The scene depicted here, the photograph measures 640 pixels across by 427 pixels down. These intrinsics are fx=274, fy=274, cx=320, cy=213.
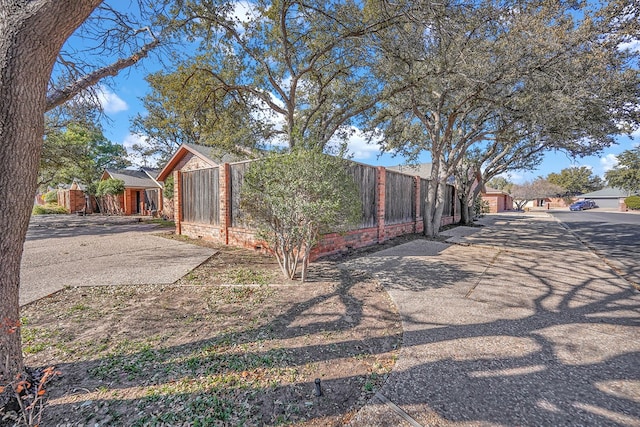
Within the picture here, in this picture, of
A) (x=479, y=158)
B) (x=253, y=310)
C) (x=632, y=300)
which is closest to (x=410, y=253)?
(x=632, y=300)

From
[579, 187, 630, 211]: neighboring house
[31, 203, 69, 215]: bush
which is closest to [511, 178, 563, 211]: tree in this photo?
[579, 187, 630, 211]: neighboring house

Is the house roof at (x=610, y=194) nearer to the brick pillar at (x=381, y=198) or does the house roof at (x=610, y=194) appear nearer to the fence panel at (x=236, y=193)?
the brick pillar at (x=381, y=198)

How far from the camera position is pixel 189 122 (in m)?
10.3

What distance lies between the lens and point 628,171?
37094 millimetres

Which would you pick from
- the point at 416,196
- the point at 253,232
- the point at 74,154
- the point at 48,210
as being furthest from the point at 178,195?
the point at 48,210

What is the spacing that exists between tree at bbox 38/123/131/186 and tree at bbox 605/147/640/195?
5423cm

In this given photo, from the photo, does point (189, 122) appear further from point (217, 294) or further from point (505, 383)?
point (505, 383)

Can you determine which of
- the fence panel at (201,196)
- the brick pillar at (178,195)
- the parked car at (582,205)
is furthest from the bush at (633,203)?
the brick pillar at (178,195)

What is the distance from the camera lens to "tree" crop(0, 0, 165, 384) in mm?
1917

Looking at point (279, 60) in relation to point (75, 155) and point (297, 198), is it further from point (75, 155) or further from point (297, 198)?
point (75, 155)

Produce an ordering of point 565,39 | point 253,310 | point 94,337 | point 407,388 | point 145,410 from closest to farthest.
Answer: point 145,410, point 407,388, point 94,337, point 253,310, point 565,39

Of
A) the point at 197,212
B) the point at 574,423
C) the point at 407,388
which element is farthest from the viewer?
the point at 197,212

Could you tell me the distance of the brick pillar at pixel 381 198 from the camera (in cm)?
845

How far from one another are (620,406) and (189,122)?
12.0 metres
